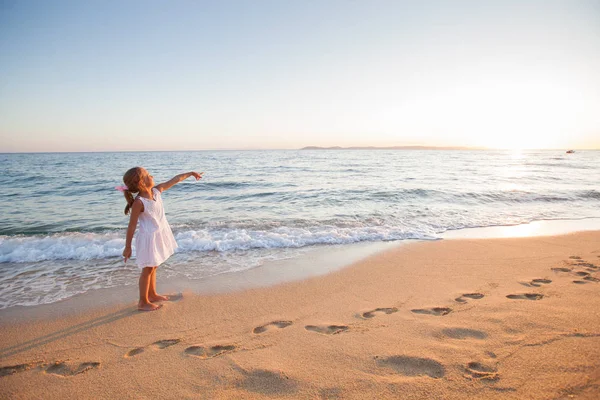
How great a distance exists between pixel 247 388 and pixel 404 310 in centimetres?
218

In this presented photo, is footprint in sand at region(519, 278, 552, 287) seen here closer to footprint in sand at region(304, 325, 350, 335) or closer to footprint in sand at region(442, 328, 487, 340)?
footprint in sand at region(442, 328, 487, 340)

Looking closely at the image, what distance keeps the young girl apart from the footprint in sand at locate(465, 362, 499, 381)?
11.7ft

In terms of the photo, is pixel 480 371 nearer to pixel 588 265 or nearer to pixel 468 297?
pixel 468 297

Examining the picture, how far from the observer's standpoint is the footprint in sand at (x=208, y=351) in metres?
2.94

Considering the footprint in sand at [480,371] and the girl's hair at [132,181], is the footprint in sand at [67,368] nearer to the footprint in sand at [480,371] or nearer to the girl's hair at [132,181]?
the girl's hair at [132,181]

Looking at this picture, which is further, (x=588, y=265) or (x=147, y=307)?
(x=588, y=265)

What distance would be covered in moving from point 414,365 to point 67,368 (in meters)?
3.26

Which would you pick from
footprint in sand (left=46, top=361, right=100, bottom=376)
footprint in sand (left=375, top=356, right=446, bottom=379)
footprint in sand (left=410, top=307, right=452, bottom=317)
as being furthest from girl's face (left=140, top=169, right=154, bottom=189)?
footprint in sand (left=410, top=307, right=452, bottom=317)

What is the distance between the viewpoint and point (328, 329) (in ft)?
10.9

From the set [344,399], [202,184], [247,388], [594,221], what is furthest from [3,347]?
[202,184]

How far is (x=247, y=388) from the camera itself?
243cm

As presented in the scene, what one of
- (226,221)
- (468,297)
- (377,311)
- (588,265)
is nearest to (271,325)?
(377,311)

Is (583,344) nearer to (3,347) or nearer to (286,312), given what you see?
(286,312)

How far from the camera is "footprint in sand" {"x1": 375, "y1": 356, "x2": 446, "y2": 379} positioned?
249 centimetres
